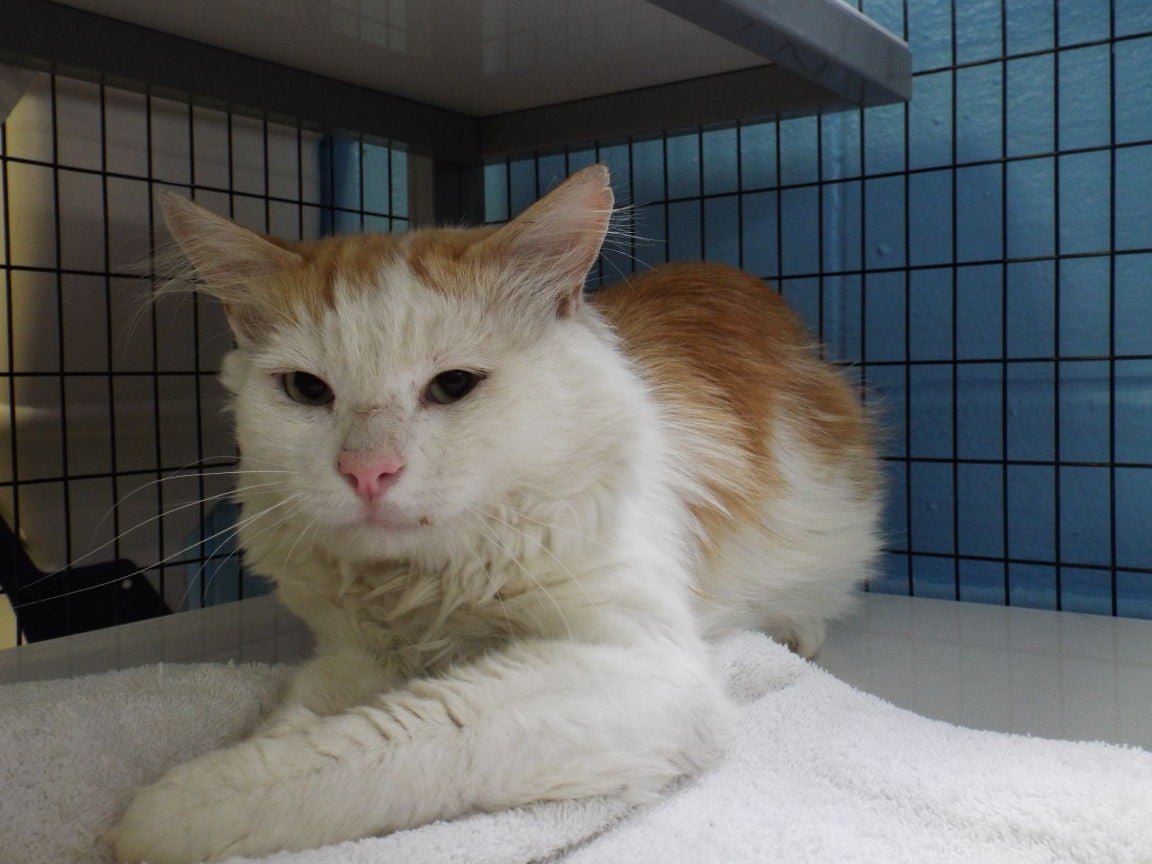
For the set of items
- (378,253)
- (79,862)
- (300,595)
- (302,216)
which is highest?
(302,216)

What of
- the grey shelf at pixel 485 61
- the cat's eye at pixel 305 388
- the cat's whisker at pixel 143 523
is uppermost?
the grey shelf at pixel 485 61

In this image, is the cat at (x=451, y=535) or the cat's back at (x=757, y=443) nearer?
the cat at (x=451, y=535)

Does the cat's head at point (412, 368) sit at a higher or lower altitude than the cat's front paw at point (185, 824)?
higher

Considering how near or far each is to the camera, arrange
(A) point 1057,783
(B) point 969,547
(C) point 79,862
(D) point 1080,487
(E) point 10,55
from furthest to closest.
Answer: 1. (B) point 969,547
2. (D) point 1080,487
3. (E) point 10,55
4. (A) point 1057,783
5. (C) point 79,862

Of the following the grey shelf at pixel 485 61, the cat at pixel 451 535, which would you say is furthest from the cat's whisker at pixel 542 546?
the grey shelf at pixel 485 61

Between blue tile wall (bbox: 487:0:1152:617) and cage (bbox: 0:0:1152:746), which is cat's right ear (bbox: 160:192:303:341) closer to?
cage (bbox: 0:0:1152:746)

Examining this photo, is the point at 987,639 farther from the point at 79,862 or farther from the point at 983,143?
the point at 79,862

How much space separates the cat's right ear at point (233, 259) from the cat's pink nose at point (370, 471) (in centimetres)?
30

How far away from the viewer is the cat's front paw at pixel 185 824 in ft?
2.76

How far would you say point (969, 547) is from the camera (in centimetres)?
201

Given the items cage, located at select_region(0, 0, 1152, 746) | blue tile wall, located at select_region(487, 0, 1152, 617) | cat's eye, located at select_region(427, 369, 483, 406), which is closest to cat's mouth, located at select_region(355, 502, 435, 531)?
cat's eye, located at select_region(427, 369, 483, 406)

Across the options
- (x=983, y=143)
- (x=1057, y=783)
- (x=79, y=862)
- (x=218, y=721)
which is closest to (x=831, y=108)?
(x=983, y=143)

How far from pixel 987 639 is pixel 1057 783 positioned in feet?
2.21

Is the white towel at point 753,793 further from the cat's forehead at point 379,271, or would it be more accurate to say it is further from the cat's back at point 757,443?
the cat's forehead at point 379,271
